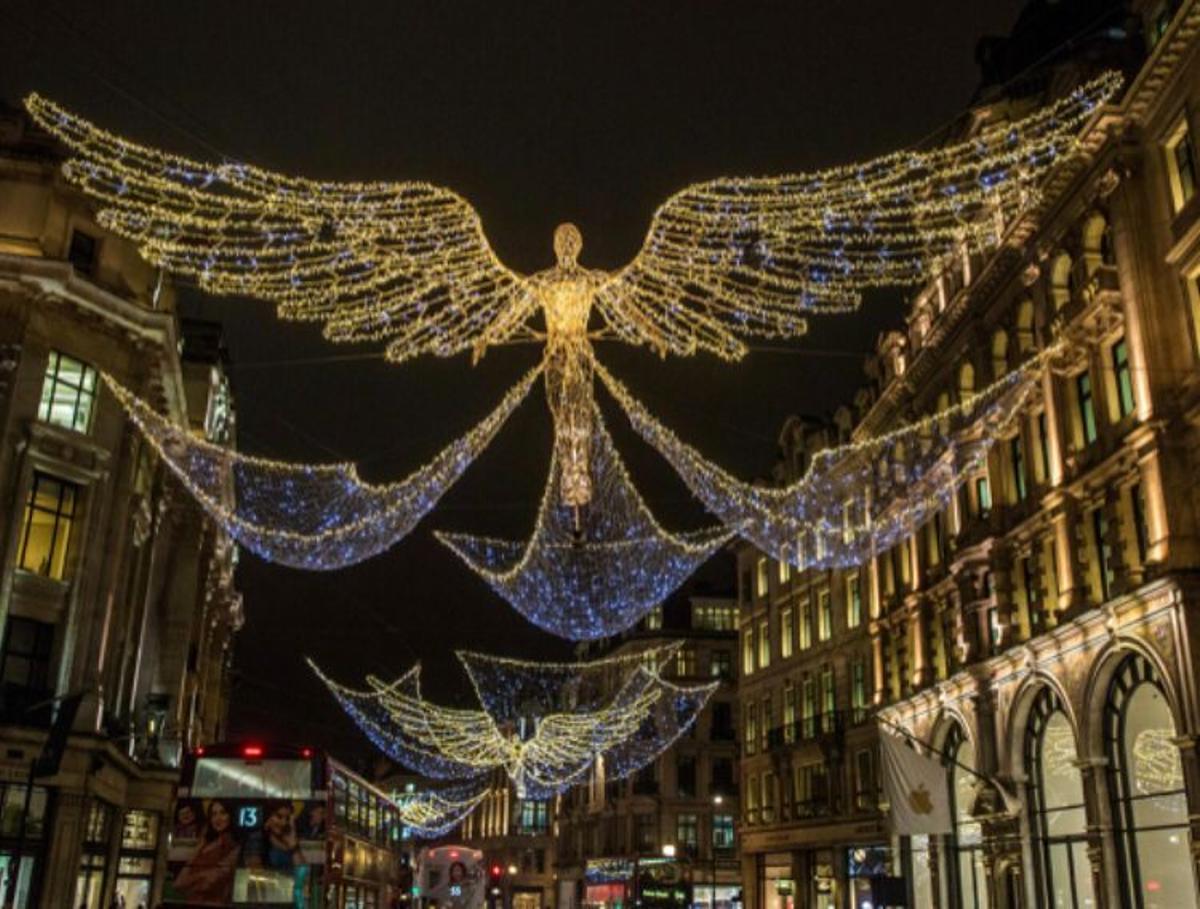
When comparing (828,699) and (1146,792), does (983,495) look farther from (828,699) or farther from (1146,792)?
(828,699)

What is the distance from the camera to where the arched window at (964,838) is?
3148cm

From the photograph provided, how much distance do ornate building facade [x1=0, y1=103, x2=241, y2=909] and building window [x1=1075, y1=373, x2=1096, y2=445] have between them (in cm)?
2198

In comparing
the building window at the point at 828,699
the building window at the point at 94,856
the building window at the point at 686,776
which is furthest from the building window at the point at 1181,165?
the building window at the point at 686,776

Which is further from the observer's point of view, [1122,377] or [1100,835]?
[1122,377]

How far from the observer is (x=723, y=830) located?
7006cm

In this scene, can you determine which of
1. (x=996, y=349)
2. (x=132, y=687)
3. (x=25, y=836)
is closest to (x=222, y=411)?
(x=132, y=687)

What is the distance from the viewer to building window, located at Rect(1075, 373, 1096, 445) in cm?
2652

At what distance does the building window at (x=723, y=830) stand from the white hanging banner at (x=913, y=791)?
149 feet

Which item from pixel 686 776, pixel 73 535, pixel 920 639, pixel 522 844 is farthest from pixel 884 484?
pixel 522 844

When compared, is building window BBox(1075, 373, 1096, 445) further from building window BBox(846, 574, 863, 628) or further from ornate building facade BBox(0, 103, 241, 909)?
ornate building facade BBox(0, 103, 241, 909)

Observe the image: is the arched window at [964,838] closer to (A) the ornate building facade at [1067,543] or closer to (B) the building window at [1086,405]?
(A) the ornate building facade at [1067,543]

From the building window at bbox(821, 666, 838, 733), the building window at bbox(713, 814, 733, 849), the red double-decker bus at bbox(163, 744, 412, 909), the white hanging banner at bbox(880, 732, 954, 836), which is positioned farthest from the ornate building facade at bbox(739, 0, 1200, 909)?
the building window at bbox(713, 814, 733, 849)

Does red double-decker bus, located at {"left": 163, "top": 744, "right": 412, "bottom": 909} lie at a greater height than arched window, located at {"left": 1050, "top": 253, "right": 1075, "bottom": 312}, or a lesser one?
lesser

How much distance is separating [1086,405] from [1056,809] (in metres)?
9.21
